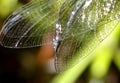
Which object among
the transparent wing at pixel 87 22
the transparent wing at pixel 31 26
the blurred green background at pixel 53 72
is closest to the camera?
the transparent wing at pixel 87 22

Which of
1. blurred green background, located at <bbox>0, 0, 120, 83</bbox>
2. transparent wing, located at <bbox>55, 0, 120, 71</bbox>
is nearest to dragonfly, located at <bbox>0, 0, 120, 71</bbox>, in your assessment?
transparent wing, located at <bbox>55, 0, 120, 71</bbox>

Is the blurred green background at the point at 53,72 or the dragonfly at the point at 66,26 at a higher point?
the dragonfly at the point at 66,26

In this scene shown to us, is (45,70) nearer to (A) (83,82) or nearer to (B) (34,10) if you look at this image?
(A) (83,82)

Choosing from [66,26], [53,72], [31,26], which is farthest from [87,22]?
[53,72]

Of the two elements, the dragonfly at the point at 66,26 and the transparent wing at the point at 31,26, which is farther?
the transparent wing at the point at 31,26

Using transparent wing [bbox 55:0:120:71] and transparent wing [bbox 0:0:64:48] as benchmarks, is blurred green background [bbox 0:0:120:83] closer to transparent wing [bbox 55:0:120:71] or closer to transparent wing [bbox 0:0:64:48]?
transparent wing [bbox 0:0:64:48]

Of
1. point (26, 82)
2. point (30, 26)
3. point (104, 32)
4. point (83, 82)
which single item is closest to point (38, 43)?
point (30, 26)

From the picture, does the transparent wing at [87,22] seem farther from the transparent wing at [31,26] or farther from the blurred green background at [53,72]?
the blurred green background at [53,72]

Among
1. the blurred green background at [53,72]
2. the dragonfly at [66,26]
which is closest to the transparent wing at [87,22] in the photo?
the dragonfly at [66,26]

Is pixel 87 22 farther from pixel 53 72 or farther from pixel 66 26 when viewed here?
pixel 53 72
